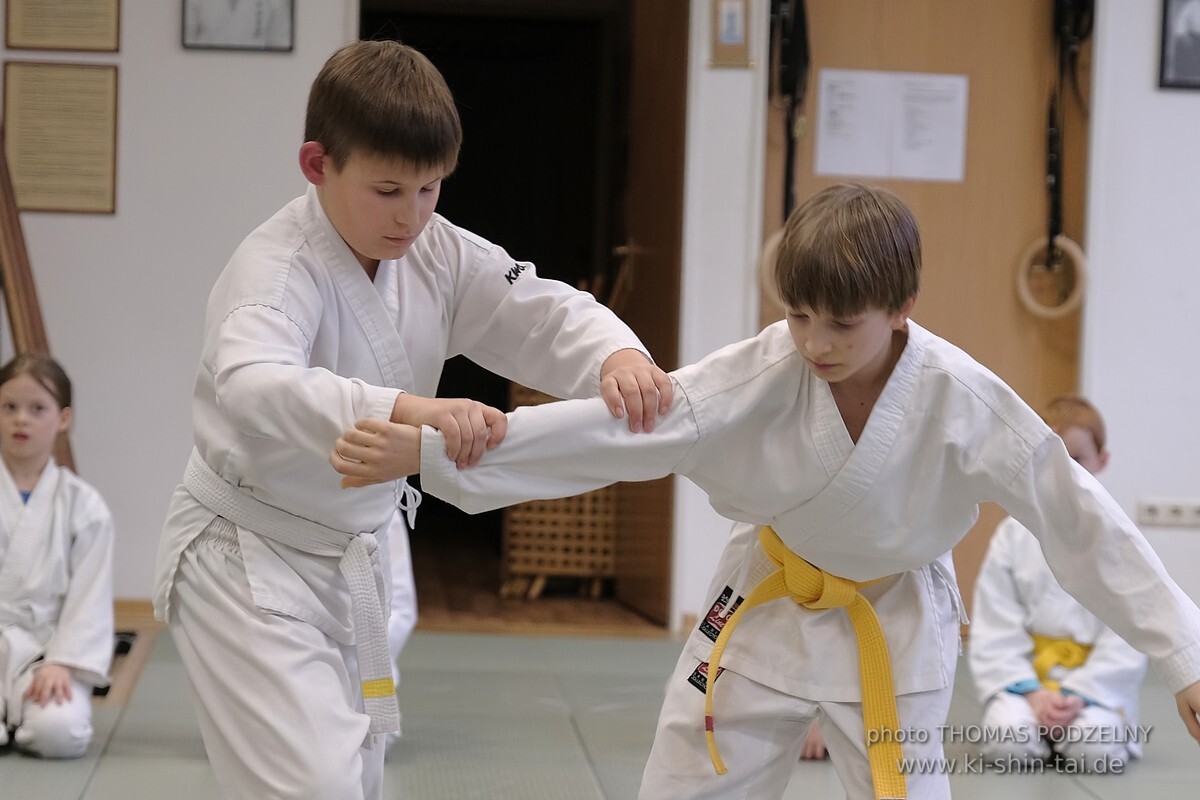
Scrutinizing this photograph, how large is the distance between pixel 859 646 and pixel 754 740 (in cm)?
20

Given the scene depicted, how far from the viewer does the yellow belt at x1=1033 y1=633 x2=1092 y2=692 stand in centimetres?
332

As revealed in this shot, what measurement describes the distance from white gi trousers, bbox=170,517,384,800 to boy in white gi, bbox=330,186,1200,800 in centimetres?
32

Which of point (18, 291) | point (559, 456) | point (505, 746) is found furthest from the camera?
point (18, 291)

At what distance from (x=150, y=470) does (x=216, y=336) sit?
116 inches

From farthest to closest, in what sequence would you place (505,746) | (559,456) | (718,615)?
(505,746) < (718,615) < (559,456)

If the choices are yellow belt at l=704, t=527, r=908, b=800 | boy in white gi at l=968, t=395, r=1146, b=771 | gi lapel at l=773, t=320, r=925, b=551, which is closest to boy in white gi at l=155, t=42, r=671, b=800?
gi lapel at l=773, t=320, r=925, b=551

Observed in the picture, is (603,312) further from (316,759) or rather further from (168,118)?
(168,118)

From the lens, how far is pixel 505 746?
3.13 meters

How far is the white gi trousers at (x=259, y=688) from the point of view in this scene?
65.3 inches

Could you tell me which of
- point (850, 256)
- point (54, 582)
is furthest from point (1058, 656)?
point (54, 582)

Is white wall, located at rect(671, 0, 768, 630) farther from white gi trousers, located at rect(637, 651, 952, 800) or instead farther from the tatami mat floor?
white gi trousers, located at rect(637, 651, 952, 800)

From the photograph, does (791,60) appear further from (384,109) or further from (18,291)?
(384,109)

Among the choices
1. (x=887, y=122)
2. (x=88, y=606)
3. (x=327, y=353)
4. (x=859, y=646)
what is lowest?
(x=88, y=606)

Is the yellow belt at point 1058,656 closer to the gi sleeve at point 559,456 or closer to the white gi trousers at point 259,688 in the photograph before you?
the gi sleeve at point 559,456
